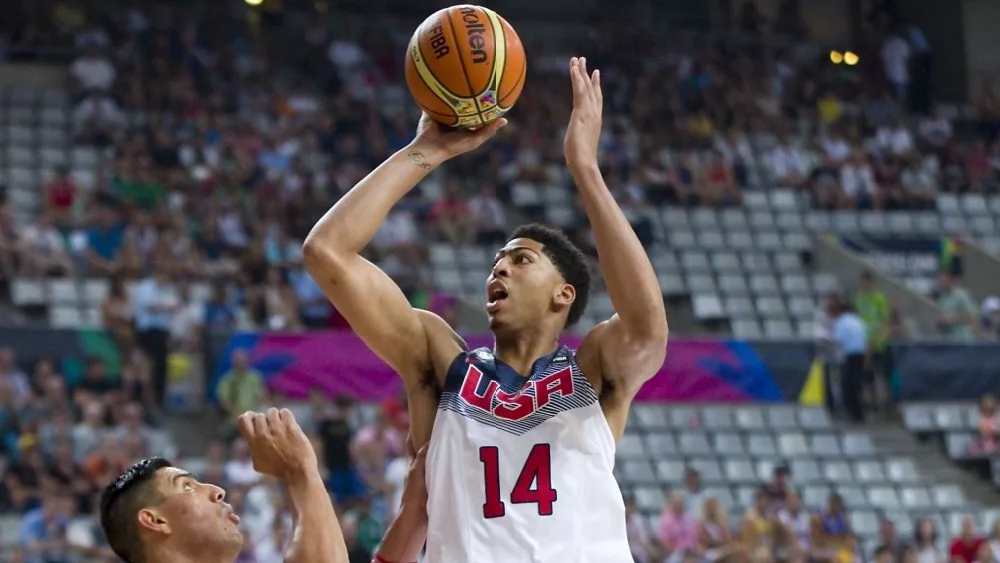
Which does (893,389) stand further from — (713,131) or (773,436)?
(713,131)

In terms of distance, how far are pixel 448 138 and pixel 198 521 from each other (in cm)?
137

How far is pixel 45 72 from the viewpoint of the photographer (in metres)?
18.1

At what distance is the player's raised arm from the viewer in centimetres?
453

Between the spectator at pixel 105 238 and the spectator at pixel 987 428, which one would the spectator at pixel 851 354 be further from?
the spectator at pixel 105 238

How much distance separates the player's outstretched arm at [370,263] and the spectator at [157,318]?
8.56 metres

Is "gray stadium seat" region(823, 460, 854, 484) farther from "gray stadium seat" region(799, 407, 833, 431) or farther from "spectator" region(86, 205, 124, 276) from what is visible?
"spectator" region(86, 205, 124, 276)

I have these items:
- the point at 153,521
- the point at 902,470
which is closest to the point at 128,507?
the point at 153,521

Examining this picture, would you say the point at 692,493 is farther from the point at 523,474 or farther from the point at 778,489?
the point at 523,474

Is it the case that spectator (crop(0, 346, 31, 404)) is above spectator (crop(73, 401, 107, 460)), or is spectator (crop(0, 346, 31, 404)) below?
above

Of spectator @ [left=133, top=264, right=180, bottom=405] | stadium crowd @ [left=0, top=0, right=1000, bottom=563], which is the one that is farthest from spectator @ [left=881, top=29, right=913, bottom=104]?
spectator @ [left=133, top=264, right=180, bottom=405]

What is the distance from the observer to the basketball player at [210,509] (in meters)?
4.11

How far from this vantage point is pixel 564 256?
4.96 m

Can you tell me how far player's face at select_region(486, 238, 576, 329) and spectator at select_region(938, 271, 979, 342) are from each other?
1283 cm

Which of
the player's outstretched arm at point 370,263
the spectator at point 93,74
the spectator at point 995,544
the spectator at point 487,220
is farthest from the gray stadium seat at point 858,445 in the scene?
the player's outstretched arm at point 370,263
